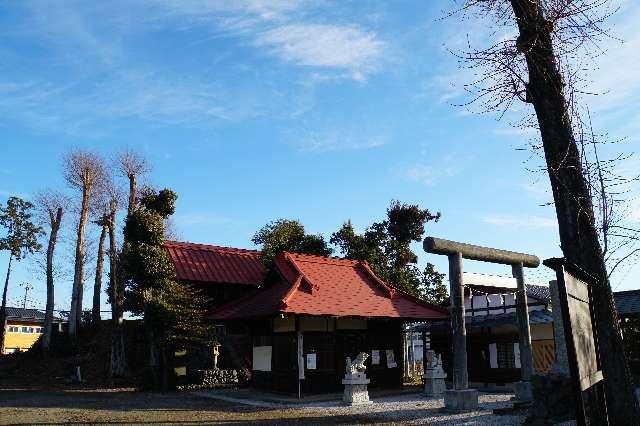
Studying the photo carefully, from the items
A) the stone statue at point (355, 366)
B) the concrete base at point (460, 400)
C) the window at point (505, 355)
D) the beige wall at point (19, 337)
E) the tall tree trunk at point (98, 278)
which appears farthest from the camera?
the beige wall at point (19, 337)

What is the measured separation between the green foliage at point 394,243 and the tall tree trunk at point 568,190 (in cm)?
2228

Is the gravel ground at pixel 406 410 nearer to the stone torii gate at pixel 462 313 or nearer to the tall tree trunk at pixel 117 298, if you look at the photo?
the stone torii gate at pixel 462 313

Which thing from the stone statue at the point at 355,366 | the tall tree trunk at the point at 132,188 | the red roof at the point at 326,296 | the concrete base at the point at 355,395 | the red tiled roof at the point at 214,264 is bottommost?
the concrete base at the point at 355,395

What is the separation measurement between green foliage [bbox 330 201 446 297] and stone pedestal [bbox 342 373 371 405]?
43.8 ft

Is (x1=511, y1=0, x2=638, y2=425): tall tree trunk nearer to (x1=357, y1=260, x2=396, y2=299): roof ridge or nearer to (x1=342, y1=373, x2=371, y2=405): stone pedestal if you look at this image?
(x1=342, y1=373, x2=371, y2=405): stone pedestal

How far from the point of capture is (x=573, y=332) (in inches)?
157

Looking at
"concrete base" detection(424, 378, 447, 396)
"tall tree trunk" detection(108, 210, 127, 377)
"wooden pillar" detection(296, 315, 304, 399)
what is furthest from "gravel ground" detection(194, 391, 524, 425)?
"tall tree trunk" detection(108, 210, 127, 377)

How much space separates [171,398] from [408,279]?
54.9 feet

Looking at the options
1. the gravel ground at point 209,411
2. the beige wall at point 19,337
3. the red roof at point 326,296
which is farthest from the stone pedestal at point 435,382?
the beige wall at point 19,337

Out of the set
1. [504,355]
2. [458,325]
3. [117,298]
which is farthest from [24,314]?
[458,325]

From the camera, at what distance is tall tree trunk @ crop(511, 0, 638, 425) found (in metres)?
6.72

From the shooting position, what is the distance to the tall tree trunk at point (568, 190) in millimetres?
6719

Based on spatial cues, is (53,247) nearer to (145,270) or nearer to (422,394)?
(145,270)

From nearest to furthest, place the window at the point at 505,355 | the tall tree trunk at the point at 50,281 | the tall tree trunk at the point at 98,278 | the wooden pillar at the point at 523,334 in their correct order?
1. the wooden pillar at the point at 523,334
2. the window at the point at 505,355
3. the tall tree trunk at the point at 50,281
4. the tall tree trunk at the point at 98,278
